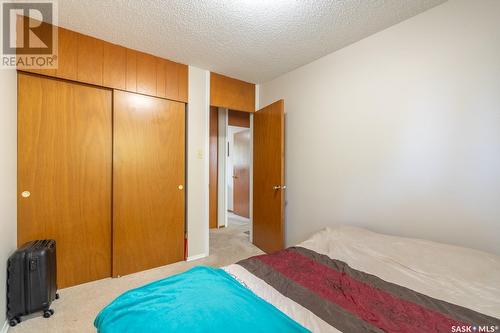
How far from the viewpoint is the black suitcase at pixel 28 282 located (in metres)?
1.63

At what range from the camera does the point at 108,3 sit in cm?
168

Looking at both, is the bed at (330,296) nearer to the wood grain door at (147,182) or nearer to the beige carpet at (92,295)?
the beige carpet at (92,295)

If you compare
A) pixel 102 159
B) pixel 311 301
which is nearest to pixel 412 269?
pixel 311 301

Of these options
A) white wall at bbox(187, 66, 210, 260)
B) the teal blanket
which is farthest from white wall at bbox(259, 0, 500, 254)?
the teal blanket

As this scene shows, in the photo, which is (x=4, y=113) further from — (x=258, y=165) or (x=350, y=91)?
(x=350, y=91)

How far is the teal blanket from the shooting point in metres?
0.79

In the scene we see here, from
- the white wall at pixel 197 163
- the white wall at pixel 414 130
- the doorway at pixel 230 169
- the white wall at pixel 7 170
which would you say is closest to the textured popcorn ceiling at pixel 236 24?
the white wall at pixel 414 130

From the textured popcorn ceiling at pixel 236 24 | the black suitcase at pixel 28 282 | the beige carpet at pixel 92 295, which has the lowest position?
the beige carpet at pixel 92 295

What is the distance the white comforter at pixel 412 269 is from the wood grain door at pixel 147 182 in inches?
62.0

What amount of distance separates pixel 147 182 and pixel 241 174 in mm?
2794

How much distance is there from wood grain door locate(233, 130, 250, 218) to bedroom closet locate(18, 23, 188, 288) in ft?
7.66

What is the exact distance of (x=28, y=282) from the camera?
1.66 meters

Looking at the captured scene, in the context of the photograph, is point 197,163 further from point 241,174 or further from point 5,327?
point 241,174

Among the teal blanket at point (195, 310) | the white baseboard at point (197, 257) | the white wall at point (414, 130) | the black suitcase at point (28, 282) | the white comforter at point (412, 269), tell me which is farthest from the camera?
the white baseboard at point (197, 257)
